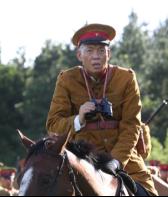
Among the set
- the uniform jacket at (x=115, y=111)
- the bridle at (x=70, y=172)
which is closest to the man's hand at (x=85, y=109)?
the uniform jacket at (x=115, y=111)

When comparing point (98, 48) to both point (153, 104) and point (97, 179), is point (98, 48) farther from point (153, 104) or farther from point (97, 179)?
point (153, 104)

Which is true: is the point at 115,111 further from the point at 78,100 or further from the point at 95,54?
the point at 95,54

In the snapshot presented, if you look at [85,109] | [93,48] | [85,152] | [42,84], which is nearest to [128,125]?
[85,109]

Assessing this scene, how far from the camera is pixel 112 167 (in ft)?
25.2

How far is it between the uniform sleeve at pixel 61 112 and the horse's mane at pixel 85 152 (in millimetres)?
599

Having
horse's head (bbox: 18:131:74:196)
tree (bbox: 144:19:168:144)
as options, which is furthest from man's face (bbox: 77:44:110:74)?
tree (bbox: 144:19:168:144)

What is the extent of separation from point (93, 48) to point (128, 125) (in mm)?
856

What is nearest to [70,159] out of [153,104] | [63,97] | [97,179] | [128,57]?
[97,179]

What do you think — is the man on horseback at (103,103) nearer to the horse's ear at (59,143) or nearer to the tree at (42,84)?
the horse's ear at (59,143)

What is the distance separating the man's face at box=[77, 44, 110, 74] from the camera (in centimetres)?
858

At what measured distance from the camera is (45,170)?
269 inches

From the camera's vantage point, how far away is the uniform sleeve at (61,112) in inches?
325

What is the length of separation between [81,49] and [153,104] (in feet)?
202

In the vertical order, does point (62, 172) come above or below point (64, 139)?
below
